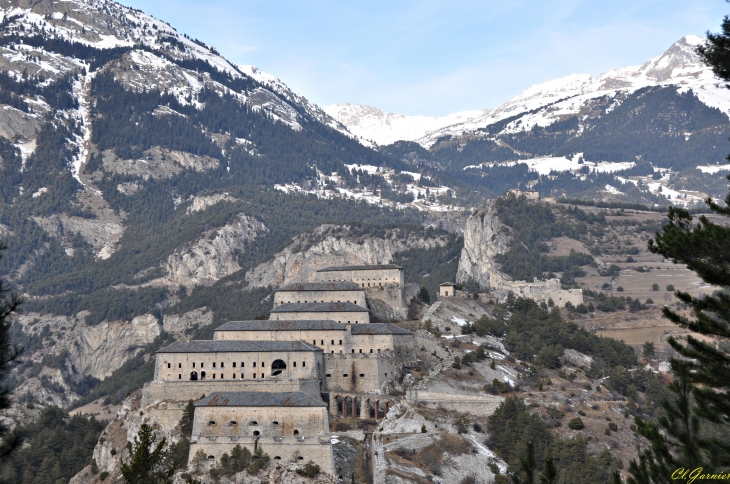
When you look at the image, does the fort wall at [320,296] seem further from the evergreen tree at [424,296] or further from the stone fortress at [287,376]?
the evergreen tree at [424,296]

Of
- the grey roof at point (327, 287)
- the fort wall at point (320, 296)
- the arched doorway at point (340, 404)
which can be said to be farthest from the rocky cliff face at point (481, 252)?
the arched doorway at point (340, 404)

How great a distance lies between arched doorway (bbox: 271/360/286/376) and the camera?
81188 mm

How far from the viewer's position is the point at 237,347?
8225cm

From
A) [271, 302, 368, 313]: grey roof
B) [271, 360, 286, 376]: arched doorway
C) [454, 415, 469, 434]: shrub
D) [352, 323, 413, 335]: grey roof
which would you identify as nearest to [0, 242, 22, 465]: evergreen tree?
[271, 360, 286, 376]: arched doorway

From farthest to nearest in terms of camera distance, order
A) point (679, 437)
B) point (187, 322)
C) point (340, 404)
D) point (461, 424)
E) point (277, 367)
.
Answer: point (187, 322)
point (340, 404)
point (277, 367)
point (461, 424)
point (679, 437)

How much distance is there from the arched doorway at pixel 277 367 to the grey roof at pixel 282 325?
832 cm

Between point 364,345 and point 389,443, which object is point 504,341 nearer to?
point 364,345

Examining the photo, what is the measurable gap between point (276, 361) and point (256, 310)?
10600cm

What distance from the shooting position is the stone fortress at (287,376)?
6956 centimetres

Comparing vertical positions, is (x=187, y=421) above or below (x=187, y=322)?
above

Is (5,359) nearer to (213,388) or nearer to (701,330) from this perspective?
(701,330)

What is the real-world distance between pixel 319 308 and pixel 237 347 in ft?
55.4

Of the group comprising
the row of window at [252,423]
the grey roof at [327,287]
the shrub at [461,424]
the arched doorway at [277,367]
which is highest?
the grey roof at [327,287]

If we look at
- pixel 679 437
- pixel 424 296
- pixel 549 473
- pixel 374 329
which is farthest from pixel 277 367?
pixel 679 437
